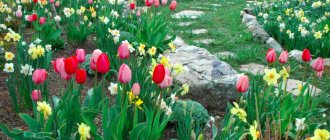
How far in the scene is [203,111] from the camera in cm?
312

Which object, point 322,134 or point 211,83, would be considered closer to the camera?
point 322,134

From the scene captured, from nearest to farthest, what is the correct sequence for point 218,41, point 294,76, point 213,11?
point 294,76 → point 218,41 → point 213,11

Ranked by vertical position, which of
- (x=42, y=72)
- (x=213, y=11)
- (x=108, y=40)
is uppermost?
(x=42, y=72)

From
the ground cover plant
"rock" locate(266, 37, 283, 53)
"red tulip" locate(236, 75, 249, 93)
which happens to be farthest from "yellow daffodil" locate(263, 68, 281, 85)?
"rock" locate(266, 37, 283, 53)

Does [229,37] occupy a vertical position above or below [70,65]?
below

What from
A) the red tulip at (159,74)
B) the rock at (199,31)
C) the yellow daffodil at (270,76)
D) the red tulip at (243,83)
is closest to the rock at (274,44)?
the rock at (199,31)

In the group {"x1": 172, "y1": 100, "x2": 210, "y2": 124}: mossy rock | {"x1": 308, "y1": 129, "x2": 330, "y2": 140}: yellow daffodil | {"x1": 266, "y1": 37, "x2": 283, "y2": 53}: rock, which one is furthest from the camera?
{"x1": 266, "y1": 37, "x2": 283, "y2": 53}: rock

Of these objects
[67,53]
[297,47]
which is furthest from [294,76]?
[67,53]

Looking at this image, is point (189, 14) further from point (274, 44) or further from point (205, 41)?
point (274, 44)

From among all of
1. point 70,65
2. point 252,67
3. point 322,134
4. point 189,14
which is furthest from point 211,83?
point 189,14

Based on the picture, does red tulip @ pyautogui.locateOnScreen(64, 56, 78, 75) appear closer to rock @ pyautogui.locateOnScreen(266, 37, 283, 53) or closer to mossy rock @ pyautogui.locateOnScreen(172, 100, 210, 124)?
mossy rock @ pyautogui.locateOnScreen(172, 100, 210, 124)

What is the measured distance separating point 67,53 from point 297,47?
276cm

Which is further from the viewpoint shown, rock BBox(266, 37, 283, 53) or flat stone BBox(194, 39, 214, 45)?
flat stone BBox(194, 39, 214, 45)

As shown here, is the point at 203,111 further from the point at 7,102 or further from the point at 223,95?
the point at 7,102
